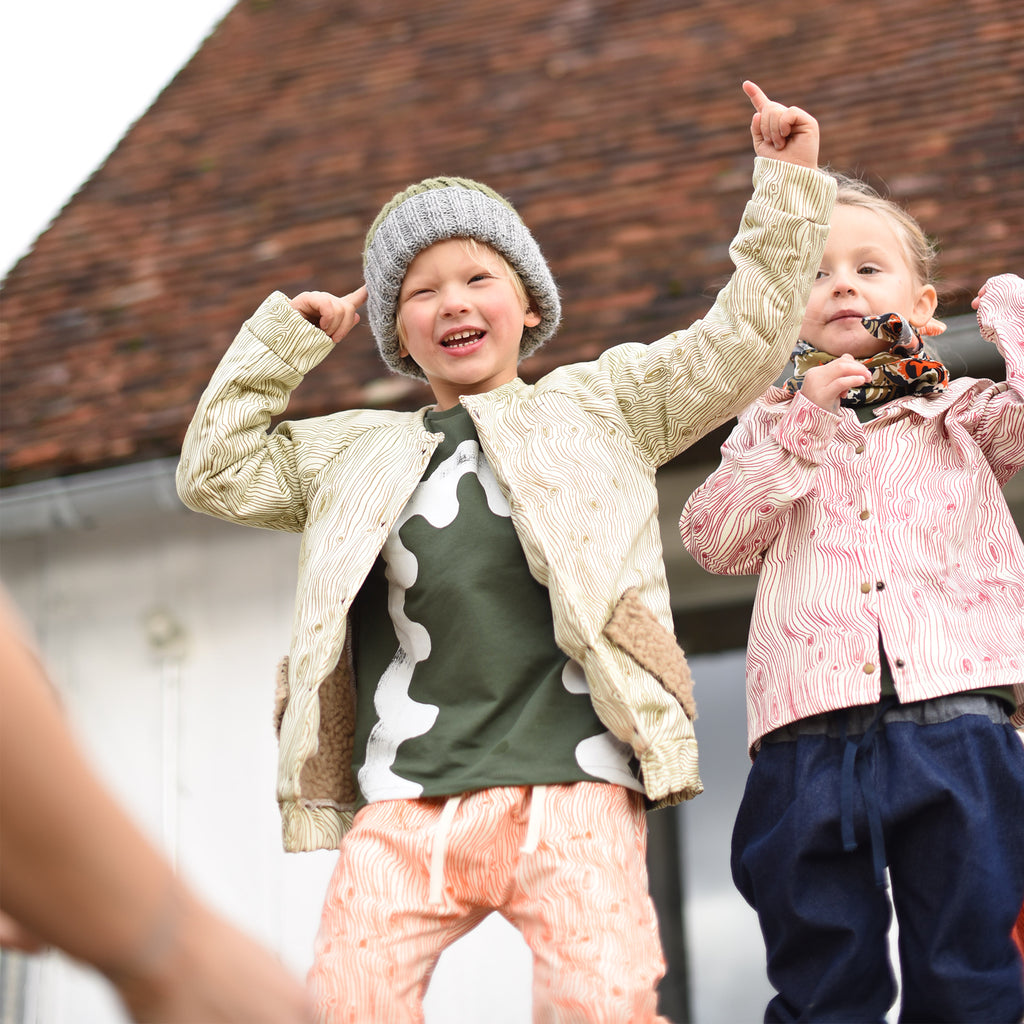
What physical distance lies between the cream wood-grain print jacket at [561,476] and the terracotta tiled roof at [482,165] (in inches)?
85.3

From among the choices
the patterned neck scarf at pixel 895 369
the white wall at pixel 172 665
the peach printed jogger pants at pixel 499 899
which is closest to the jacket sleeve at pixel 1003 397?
the patterned neck scarf at pixel 895 369

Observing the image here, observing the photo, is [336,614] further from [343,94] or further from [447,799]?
[343,94]

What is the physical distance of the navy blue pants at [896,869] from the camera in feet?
8.67

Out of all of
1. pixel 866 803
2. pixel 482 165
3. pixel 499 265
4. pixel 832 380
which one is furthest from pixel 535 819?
pixel 482 165

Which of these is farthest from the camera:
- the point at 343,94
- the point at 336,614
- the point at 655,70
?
the point at 343,94

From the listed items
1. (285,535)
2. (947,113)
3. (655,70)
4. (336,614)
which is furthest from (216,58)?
(336,614)

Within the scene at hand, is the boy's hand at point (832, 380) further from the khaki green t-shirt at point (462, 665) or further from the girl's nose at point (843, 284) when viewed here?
the khaki green t-shirt at point (462, 665)

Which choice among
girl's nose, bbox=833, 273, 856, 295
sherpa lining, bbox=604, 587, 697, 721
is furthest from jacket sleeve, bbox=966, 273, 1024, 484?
sherpa lining, bbox=604, 587, 697, 721

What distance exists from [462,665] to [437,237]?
0.89 metres

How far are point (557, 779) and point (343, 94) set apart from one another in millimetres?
5479

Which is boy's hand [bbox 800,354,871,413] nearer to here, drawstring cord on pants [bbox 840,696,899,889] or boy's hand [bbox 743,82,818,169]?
boy's hand [bbox 743,82,818,169]

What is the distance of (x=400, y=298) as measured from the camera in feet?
10.5

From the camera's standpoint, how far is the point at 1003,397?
3027 millimetres

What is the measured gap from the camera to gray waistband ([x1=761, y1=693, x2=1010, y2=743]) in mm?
2768
